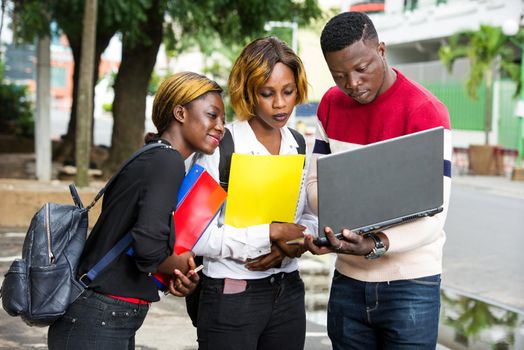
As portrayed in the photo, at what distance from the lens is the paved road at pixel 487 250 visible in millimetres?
7793

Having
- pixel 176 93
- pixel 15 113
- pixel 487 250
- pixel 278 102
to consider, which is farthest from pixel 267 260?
pixel 15 113

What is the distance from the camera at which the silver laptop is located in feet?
7.76

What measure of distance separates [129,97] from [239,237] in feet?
36.6

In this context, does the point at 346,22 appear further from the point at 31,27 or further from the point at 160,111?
the point at 31,27

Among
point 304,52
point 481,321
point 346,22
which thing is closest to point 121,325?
point 346,22

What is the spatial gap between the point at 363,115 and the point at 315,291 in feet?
15.3

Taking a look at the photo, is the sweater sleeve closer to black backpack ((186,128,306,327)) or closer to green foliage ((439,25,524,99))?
black backpack ((186,128,306,327))

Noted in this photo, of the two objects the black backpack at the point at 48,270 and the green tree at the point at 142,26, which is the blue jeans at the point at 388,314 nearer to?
the black backpack at the point at 48,270

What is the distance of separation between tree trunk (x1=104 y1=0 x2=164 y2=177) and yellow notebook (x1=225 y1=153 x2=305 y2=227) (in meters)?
11.0


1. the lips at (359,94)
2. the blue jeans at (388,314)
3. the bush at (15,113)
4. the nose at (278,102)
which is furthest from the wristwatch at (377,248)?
the bush at (15,113)

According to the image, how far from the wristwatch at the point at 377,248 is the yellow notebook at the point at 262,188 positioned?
388 mm

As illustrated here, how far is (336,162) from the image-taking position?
2.35m

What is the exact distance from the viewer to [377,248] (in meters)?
2.52

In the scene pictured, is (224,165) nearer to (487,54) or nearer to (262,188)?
(262,188)
